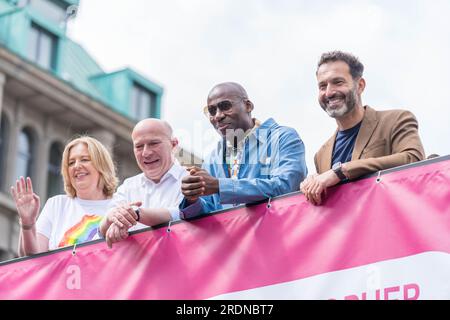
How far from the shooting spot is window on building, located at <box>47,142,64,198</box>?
93.1 feet

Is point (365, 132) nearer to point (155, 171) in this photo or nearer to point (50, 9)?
point (155, 171)

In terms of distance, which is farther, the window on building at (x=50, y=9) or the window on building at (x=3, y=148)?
the window on building at (x=50, y=9)

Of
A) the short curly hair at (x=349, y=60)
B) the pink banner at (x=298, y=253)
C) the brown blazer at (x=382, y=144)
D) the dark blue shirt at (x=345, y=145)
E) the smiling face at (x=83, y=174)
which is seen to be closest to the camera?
the pink banner at (x=298, y=253)

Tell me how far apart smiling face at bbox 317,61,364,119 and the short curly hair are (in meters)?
0.02

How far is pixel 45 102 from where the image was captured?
90.8 feet

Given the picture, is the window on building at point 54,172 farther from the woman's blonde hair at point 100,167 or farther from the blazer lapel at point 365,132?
the blazer lapel at point 365,132

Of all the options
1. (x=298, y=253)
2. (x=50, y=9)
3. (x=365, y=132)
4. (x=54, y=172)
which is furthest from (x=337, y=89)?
(x=50, y=9)

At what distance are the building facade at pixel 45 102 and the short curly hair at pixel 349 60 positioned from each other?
790 inches

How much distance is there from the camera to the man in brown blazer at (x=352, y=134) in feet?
20.2

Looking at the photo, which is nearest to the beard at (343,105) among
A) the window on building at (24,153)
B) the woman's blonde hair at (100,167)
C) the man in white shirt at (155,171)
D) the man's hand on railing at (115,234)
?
the man in white shirt at (155,171)

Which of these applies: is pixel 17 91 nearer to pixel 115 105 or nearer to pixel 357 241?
pixel 115 105

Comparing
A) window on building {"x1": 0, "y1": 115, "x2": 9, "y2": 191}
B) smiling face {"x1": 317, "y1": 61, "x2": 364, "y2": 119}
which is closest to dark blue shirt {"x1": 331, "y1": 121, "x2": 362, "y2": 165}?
smiling face {"x1": 317, "y1": 61, "x2": 364, "y2": 119}
